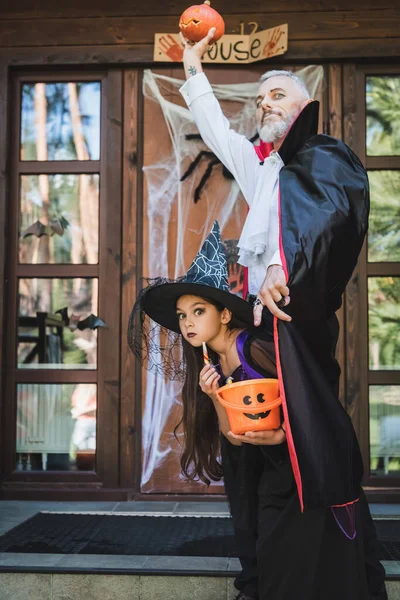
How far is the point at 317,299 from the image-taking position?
2.70 m

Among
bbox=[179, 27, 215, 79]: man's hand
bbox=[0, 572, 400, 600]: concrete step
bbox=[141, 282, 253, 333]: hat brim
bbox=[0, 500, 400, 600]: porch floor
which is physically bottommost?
bbox=[0, 572, 400, 600]: concrete step

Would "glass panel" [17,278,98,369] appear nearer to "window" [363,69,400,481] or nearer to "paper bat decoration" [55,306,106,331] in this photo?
"paper bat decoration" [55,306,106,331]

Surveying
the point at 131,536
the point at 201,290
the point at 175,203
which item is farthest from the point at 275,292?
the point at 175,203

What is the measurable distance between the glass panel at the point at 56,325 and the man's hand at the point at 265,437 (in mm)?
2820

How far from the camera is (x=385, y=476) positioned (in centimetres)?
523

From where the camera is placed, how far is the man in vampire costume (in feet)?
8.54

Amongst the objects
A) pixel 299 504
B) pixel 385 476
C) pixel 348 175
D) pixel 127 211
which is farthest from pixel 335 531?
pixel 127 211

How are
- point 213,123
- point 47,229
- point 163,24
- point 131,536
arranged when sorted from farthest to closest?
point 47,229 < point 163,24 < point 131,536 < point 213,123

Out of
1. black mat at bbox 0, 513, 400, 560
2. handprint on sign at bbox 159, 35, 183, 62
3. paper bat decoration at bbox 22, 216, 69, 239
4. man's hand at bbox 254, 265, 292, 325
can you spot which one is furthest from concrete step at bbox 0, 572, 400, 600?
handprint on sign at bbox 159, 35, 183, 62

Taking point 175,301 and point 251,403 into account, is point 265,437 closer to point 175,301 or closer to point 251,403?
point 251,403

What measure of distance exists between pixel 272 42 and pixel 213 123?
6.59 feet

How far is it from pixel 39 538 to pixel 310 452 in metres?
2.20

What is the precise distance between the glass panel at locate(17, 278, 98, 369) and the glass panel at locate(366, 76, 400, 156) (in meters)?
2.23

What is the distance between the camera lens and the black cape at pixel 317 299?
2.59 m
